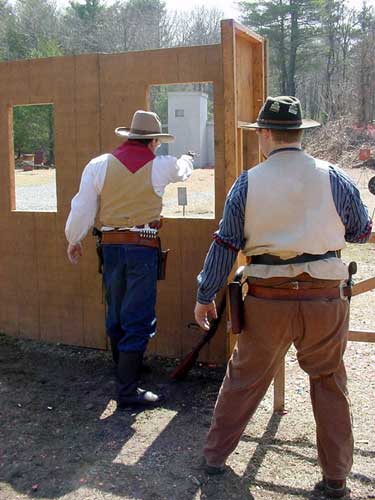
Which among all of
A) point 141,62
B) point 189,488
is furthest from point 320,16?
point 189,488

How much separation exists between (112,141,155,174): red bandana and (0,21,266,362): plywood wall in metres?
0.66

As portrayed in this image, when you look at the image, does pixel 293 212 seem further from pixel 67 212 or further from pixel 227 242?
pixel 67 212

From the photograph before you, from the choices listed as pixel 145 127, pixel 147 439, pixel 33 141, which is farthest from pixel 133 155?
pixel 33 141

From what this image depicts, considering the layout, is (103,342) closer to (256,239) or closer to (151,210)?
(151,210)

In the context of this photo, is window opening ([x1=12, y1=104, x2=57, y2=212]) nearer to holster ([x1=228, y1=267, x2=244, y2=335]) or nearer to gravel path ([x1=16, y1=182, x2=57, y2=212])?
gravel path ([x1=16, y1=182, x2=57, y2=212])

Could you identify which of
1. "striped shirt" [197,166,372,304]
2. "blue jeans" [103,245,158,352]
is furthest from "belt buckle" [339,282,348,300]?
"blue jeans" [103,245,158,352]

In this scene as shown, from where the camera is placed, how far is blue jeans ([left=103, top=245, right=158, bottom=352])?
408cm

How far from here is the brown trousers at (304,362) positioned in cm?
292

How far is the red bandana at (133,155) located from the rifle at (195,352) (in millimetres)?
1143

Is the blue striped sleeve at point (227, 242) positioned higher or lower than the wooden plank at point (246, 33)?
lower

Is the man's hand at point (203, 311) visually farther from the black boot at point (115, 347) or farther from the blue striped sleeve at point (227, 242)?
the black boot at point (115, 347)

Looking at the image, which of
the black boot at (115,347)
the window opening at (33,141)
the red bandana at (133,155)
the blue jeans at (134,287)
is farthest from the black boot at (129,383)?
the window opening at (33,141)

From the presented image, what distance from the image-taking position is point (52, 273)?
17.6ft

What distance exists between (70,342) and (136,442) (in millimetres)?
1917
